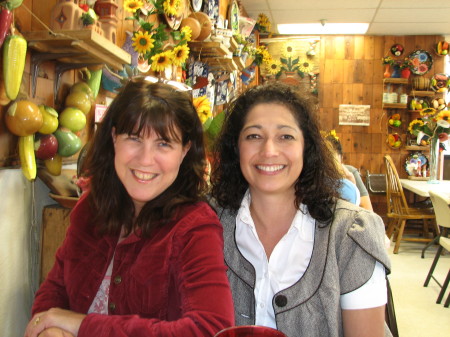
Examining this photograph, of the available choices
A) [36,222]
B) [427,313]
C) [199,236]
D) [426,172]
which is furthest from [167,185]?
[426,172]

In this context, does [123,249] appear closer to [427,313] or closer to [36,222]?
[36,222]

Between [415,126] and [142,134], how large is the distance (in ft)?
18.9

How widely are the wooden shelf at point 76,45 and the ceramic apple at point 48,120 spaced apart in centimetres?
19

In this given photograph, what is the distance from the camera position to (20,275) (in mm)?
1397

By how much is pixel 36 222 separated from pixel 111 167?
1.59ft

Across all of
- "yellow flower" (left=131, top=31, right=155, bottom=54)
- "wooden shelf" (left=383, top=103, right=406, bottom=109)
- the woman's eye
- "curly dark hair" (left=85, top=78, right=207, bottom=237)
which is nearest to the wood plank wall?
"wooden shelf" (left=383, top=103, right=406, bottom=109)

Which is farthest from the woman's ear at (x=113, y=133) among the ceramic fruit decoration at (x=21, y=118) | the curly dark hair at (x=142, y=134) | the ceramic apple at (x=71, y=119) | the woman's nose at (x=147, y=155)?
the ceramic apple at (x=71, y=119)

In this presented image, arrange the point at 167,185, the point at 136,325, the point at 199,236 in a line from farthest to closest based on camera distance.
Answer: the point at 167,185, the point at 199,236, the point at 136,325

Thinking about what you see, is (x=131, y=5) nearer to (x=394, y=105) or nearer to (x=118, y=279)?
(x=118, y=279)

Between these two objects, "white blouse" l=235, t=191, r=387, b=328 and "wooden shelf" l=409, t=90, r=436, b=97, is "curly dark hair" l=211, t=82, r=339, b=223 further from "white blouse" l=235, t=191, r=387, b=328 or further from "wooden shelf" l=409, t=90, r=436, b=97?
"wooden shelf" l=409, t=90, r=436, b=97

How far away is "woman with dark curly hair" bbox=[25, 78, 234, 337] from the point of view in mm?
870

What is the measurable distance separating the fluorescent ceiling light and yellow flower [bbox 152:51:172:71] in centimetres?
432

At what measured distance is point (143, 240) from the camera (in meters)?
1.00

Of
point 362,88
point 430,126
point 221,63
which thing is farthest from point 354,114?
point 221,63
